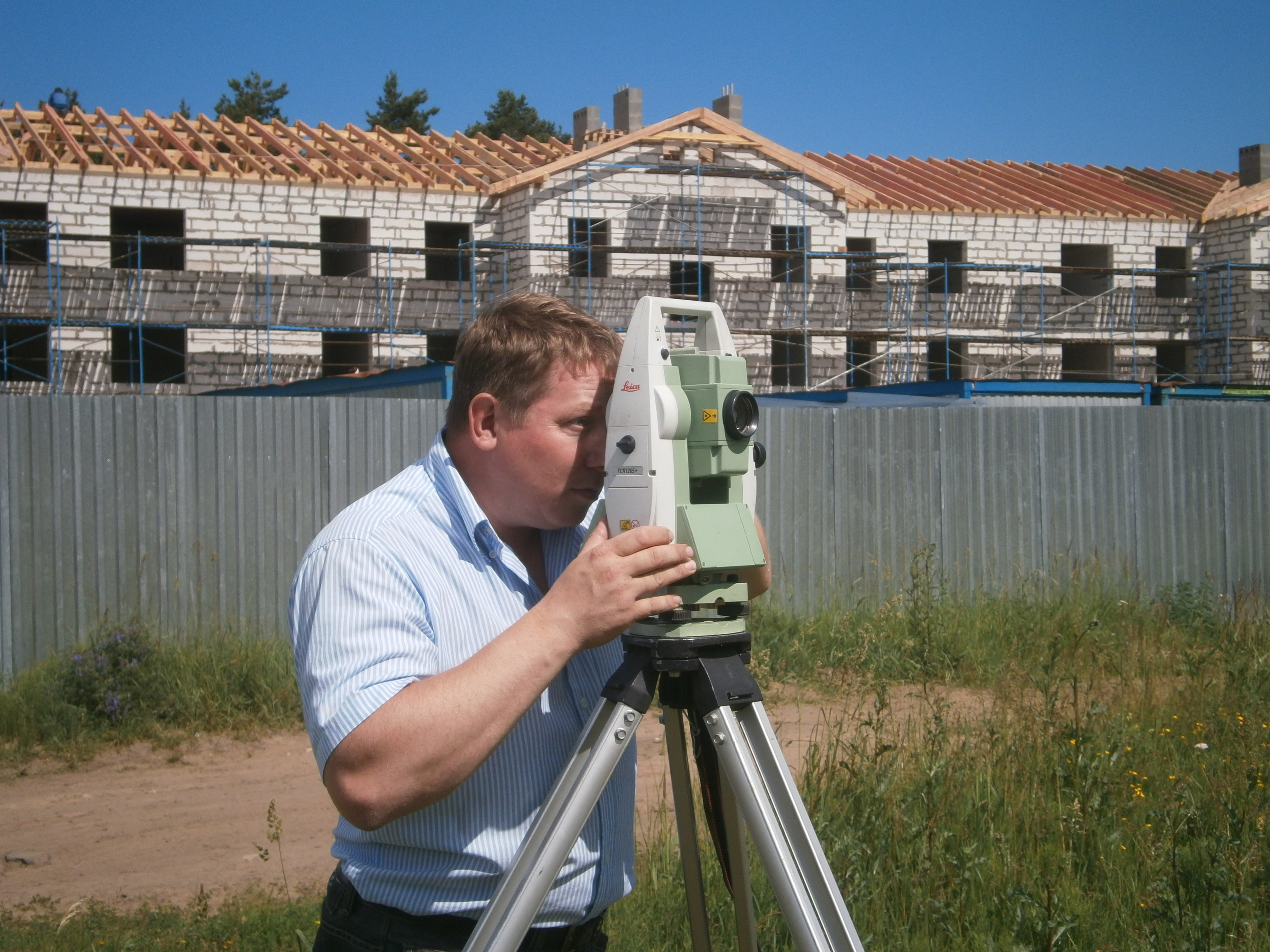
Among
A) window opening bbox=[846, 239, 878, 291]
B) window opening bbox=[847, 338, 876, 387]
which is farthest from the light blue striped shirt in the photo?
window opening bbox=[847, 338, 876, 387]

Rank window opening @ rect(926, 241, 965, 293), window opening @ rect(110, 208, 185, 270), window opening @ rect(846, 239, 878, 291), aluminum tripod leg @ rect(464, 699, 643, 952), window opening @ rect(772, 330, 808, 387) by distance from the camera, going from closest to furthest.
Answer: aluminum tripod leg @ rect(464, 699, 643, 952) < window opening @ rect(110, 208, 185, 270) < window opening @ rect(772, 330, 808, 387) < window opening @ rect(846, 239, 878, 291) < window opening @ rect(926, 241, 965, 293)

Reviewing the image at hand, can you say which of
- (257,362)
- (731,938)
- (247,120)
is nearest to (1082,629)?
(731,938)

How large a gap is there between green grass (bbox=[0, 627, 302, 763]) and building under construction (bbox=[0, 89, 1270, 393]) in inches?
574

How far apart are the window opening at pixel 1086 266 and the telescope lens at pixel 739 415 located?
3145 cm

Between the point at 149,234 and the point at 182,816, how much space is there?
23.8 m

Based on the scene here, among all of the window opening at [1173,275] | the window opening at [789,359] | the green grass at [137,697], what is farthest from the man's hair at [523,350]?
the window opening at [1173,275]

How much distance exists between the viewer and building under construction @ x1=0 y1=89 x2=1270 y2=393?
948 inches

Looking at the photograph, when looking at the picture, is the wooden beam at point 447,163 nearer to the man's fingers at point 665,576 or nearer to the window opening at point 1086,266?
the window opening at point 1086,266

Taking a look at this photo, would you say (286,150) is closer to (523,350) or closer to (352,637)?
(523,350)

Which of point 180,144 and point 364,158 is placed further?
point 364,158

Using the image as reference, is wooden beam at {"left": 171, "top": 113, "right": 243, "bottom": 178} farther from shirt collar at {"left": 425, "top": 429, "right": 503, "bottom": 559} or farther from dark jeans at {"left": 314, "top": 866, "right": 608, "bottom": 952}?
dark jeans at {"left": 314, "top": 866, "right": 608, "bottom": 952}

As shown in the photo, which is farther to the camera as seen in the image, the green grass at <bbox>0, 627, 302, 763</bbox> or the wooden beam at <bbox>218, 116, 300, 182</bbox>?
the wooden beam at <bbox>218, 116, 300, 182</bbox>

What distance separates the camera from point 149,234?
86.5 ft

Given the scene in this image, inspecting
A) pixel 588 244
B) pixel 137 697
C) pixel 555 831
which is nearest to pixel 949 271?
pixel 588 244
